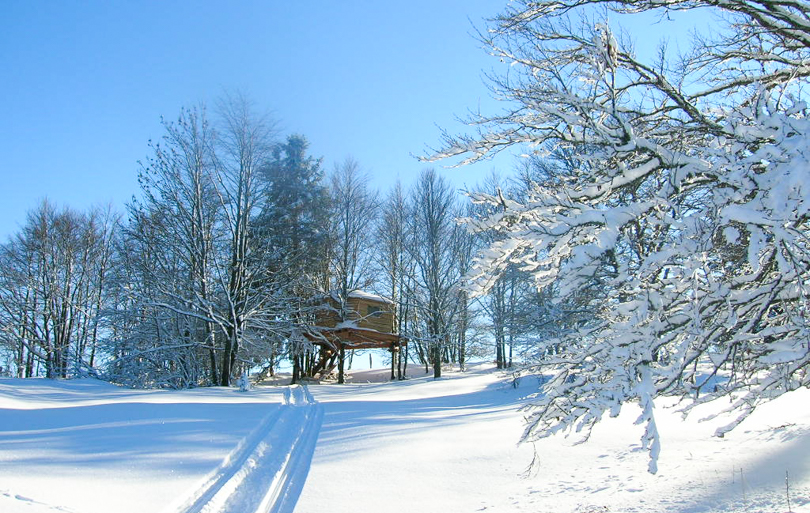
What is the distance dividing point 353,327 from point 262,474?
16.1m

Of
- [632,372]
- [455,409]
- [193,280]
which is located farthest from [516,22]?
[193,280]

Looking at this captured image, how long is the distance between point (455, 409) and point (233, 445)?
6.42 meters

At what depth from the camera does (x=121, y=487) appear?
4.25m

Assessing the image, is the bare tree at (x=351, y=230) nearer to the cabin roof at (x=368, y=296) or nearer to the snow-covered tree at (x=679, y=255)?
the cabin roof at (x=368, y=296)

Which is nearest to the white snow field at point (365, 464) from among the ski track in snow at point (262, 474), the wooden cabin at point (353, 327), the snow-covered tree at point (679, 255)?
A: the ski track in snow at point (262, 474)

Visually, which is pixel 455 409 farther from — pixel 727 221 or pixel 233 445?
pixel 727 221

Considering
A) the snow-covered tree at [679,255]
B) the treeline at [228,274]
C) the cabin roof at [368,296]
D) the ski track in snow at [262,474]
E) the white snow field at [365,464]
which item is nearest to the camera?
the snow-covered tree at [679,255]

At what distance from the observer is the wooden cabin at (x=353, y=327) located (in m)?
21.7

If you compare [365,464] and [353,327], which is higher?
[353,327]

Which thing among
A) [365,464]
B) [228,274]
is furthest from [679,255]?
[228,274]

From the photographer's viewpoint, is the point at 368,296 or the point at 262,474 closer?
the point at 262,474

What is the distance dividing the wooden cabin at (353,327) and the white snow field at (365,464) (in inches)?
511

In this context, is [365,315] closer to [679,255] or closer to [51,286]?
[51,286]

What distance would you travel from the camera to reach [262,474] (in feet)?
17.5
